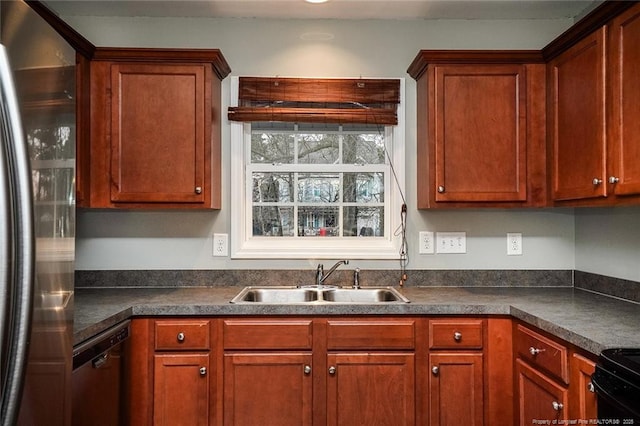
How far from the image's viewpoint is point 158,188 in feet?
8.06

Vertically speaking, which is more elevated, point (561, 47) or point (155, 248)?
point (561, 47)

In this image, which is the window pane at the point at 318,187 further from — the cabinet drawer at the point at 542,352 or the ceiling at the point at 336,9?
the cabinet drawer at the point at 542,352

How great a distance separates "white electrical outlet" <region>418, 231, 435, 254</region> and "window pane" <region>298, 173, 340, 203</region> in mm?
547

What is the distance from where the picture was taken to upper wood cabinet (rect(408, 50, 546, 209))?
2.49m

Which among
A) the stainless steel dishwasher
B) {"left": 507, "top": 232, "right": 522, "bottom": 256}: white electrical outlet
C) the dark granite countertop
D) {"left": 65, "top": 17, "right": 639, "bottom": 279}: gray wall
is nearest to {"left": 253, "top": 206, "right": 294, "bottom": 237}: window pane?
{"left": 65, "top": 17, "right": 639, "bottom": 279}: gray wall

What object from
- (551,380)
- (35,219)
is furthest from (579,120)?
(35,219)

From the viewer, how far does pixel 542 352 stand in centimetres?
189

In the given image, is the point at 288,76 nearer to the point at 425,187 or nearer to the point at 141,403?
the point at 425,187

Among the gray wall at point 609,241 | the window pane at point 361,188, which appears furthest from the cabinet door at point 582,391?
the window pane at point 361,188

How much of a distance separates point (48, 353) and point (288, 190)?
1.87 meters

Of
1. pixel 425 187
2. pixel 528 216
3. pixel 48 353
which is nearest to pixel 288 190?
pixel 425 187

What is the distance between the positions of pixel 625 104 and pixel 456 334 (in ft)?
3.89

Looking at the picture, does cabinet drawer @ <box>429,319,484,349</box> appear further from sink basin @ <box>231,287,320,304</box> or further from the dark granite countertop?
sink basin @ <box>231,287,320,304</box>

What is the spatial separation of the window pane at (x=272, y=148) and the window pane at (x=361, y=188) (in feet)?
1.22
